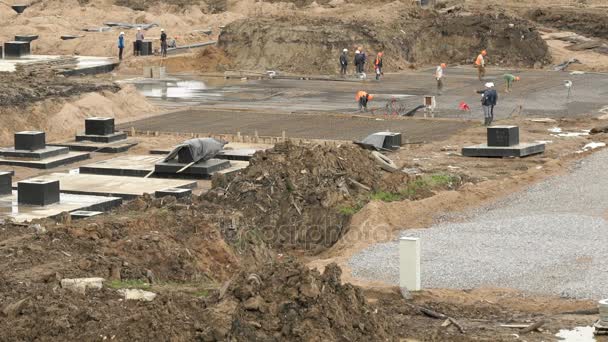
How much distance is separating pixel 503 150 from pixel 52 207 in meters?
11.3

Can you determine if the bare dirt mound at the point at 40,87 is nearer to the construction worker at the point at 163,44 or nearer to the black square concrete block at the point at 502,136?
the construction worker at the point at 163,44

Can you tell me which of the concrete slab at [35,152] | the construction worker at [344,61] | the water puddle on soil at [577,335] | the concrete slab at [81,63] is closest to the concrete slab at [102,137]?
the concrete slab at [35,152]

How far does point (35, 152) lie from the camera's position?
32719 millimetres

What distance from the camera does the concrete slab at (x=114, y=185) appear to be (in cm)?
2834

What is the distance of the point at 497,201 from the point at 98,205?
7572 millimetres

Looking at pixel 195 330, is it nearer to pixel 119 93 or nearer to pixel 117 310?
pixel 117 310

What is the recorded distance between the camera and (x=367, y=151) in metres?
28.2

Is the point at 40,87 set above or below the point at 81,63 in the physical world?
below

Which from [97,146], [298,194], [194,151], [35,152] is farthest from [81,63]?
[298,194]

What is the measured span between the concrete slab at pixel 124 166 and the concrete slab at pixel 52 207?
3486 mm

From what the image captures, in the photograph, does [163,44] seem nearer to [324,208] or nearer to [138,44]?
[138,44]

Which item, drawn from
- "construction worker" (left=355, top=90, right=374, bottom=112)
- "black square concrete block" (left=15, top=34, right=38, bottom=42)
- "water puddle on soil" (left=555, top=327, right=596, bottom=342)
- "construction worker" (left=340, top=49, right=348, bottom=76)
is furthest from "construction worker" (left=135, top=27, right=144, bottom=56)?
"water puddle on soil" (left=555, top=327, right=596, bottom=342)

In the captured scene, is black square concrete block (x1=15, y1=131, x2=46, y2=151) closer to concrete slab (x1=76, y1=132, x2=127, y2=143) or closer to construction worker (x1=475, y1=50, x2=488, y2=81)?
concrete slab (x1=76, y1=132, x2=127, y2=143)

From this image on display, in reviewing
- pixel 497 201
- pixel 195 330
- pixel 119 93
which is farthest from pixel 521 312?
pixel 119 93
